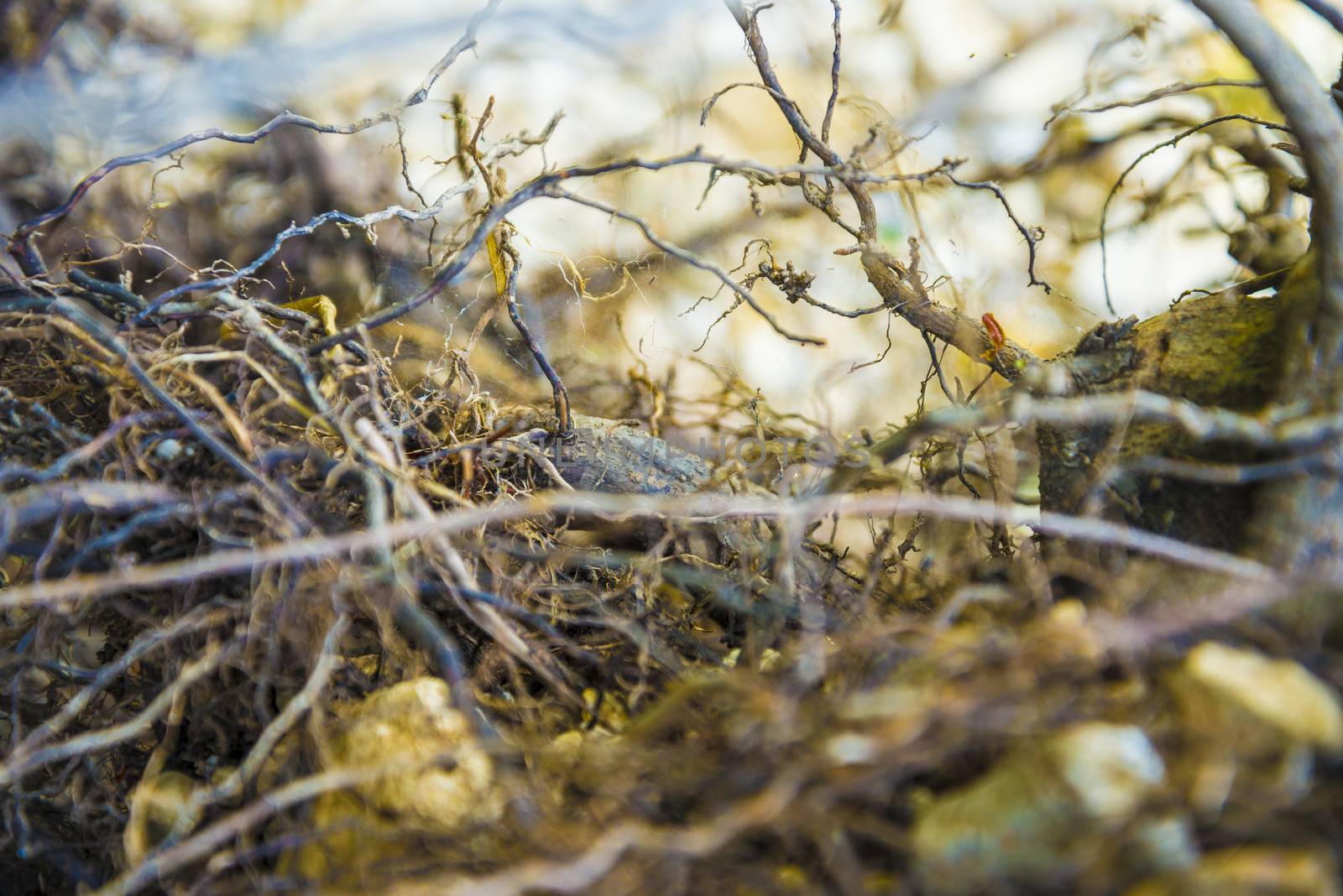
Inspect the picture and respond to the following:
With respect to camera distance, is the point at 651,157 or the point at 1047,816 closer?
the point at 1047,816

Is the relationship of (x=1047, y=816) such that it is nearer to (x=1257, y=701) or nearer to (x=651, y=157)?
(x=1257, y=701)

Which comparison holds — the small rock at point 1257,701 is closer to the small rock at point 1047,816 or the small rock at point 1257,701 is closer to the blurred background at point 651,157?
the small rock at point 1047,816

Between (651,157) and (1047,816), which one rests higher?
(651,157)

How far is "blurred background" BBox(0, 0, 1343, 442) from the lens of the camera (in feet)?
3.90

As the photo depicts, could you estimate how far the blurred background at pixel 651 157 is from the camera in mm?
1188

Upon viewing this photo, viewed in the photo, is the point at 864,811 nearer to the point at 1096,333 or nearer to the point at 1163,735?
the point at 1163,735

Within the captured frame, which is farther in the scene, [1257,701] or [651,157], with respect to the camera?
[651,157]

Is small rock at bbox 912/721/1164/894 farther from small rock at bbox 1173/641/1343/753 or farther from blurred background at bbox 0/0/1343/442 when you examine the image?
blurred background at bbox 0/0/1343/442

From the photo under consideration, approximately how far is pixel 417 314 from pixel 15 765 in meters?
0.81

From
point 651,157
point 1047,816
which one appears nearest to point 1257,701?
point 1047,816

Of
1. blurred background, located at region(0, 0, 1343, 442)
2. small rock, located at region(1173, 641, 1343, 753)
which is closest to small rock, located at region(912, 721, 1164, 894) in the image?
small rock, located at region(1173, 641, 1343, 753)

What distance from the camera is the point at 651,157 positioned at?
4.40 feet

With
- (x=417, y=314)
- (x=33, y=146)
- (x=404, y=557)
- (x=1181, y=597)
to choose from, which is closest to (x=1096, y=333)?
(x=1181, y=597)

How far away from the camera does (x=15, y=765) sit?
0.51 m
